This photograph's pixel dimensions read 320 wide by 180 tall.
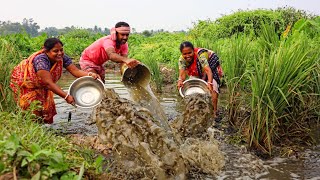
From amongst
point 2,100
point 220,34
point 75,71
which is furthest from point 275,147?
point 220,34

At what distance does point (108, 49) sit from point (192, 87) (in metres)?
1.44

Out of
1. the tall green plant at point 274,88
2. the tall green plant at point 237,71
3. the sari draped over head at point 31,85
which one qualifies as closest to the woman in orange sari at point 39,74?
the sari draped over head at point 31,85

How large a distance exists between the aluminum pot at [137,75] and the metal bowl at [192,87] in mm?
682

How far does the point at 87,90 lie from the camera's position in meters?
5.00

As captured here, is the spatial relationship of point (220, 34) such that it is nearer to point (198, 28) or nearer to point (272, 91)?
point (198, 28)

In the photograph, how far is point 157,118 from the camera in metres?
4.38

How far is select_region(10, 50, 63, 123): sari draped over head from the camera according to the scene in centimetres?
458

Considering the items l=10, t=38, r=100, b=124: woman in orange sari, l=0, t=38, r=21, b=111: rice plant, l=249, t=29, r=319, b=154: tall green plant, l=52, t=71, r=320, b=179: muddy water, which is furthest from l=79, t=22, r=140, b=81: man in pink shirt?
l=249, t=29, r=319, b=154: tall green plant

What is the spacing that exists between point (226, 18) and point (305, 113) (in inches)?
442

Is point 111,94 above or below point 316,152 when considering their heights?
above

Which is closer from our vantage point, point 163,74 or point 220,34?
point 163,74

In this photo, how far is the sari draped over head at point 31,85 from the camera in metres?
4.58

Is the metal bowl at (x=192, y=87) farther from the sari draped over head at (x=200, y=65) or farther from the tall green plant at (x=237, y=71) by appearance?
the tall green plant at (x=237, y=71)

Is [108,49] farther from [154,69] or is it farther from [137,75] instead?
[154,69]
